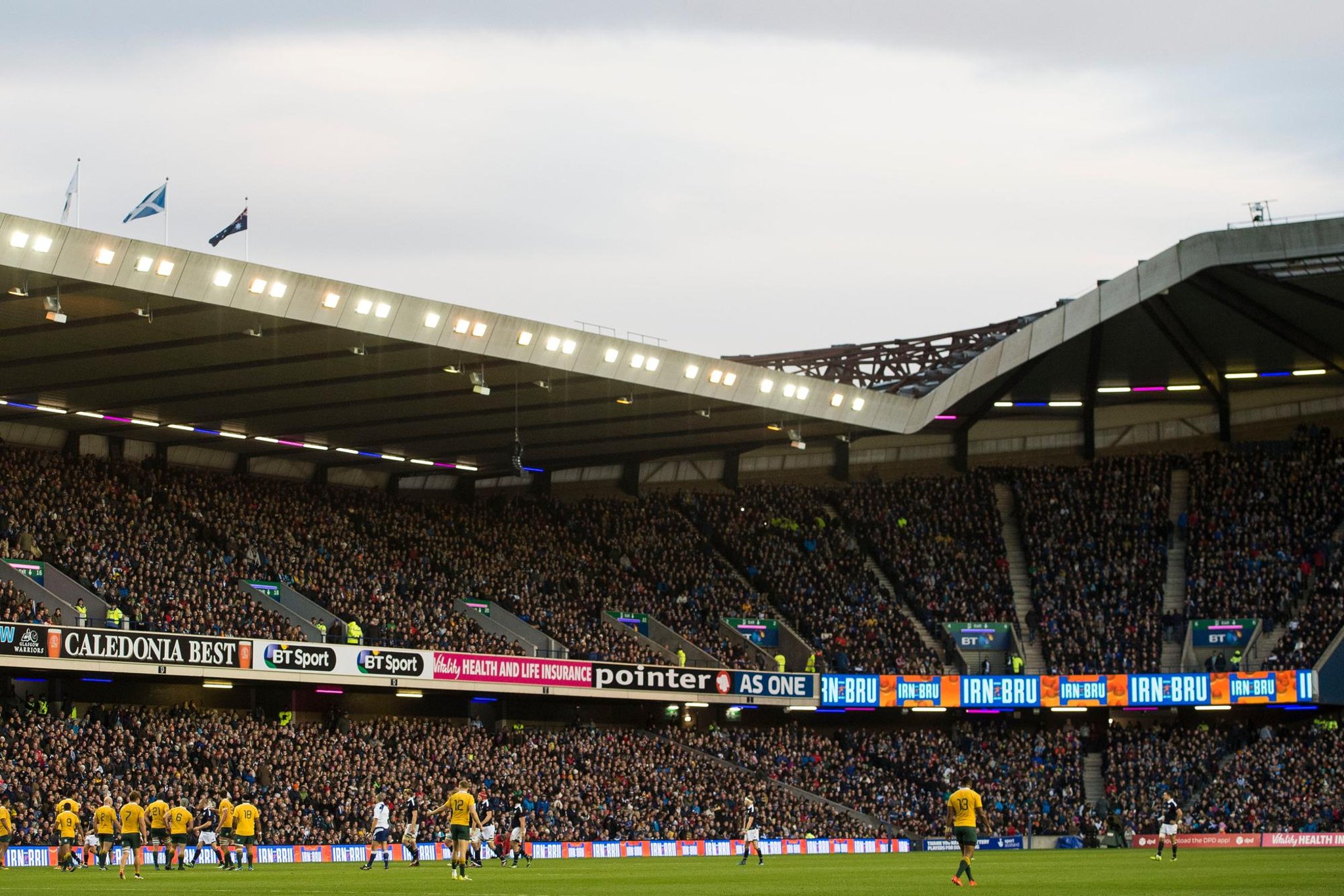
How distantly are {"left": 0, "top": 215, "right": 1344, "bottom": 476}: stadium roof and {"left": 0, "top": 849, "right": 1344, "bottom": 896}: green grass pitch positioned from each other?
12.9 meters

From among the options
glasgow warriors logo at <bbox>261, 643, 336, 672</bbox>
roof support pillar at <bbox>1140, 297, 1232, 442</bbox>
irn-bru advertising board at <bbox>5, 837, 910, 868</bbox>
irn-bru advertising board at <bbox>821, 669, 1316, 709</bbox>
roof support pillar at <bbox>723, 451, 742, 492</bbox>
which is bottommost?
irn-bru advertising board at <bbox>5, 837, 910, 868</bbox>

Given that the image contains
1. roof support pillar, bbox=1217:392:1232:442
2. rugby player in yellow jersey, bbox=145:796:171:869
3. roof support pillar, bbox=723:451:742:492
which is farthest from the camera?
roof support pillar, bbox=723:451:742:492

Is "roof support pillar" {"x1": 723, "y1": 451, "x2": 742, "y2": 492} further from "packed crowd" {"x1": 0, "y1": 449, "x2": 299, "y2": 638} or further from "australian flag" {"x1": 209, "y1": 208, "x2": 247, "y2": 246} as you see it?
"australian flag" {"x1": 209, "y1": 208, "x2": 247, "y2": 246}

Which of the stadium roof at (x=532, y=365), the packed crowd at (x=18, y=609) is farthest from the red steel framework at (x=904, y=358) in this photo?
the packed crowd at (x=18, y=609)

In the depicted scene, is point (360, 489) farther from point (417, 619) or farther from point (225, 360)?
point (225, 360)

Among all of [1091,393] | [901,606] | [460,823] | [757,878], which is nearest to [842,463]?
[901,606]

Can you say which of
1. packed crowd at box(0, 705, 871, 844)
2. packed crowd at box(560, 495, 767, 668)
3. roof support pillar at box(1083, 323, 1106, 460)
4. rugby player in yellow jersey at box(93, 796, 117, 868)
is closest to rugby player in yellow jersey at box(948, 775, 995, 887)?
rugby player in yellow jersey at box(93, 796, 117, 868)

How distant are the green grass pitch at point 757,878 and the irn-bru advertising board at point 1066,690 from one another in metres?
12.7

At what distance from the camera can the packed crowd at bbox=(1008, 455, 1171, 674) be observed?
2304 inches

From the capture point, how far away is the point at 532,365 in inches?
1823

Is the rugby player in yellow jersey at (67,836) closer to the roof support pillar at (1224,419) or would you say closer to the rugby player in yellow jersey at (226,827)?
the rugby player in yellow jersey at (226,827)

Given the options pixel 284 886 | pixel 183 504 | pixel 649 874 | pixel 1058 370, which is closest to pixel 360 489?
pixel 183 504

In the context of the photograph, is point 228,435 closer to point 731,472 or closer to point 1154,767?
point 731,472

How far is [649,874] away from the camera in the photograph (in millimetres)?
32656
